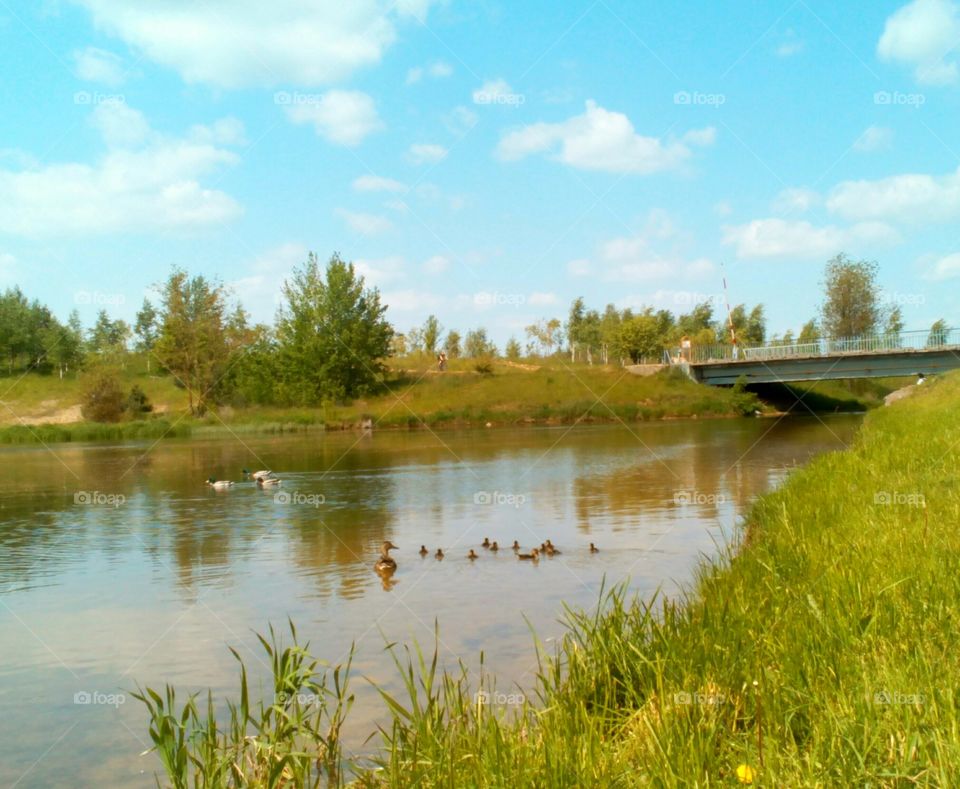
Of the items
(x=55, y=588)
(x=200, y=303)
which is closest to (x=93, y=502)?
(x=55, y=588)

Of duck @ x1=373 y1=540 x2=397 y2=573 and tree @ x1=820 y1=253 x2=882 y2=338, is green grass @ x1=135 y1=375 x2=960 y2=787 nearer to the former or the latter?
duck @ x1=373 y1=540 x2=397 y2=573

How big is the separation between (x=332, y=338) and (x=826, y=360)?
125 feet

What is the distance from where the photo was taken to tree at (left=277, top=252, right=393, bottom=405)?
2859 inches

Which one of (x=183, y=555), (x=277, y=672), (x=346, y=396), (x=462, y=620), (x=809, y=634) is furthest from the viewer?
(x=346, y=396)

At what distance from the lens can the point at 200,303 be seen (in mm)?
75375

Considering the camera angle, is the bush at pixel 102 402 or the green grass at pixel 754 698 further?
the bush at pixel 102 402

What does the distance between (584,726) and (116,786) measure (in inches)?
139

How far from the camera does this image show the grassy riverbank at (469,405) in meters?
62.8

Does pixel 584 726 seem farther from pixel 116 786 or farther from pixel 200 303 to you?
pixel 200 303

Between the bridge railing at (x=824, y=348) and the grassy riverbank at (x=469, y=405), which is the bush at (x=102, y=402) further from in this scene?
the bridge railing at (x=824, y=348)

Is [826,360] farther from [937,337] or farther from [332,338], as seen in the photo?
[332,338]

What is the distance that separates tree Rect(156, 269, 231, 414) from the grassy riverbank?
3.11m

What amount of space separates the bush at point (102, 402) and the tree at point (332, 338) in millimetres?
13234

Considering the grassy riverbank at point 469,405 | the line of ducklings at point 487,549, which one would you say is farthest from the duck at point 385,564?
the grassy riverbank at point 469,405
